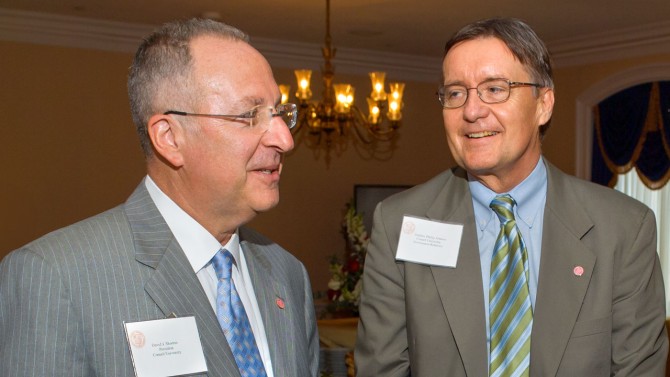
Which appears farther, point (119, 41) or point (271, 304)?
point (119, 41)

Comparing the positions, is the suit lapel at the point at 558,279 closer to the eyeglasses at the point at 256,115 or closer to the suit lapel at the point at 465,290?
the suit lapel at the point at 465,290

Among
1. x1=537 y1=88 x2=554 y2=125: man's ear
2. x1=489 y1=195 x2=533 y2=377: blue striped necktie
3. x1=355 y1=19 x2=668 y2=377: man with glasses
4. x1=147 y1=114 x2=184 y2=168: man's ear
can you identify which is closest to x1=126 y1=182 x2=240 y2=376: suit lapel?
x1=147 y1=114 x2=184 y2=168: man's ear

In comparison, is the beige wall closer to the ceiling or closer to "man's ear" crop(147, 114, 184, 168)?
the ceiling

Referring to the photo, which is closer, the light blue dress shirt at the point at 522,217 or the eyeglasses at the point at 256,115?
the eyeglasses at the point at 256,115

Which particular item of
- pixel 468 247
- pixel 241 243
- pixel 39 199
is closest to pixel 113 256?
pixel 241 243

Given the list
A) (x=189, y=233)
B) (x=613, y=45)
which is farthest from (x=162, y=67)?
(x=613, y=45)

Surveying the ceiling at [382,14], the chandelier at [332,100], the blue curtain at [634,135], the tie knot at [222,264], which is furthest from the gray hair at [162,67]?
the blue curtain at [634,135]

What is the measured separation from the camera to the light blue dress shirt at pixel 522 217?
2213 mm

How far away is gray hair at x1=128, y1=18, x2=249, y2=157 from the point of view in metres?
1.74

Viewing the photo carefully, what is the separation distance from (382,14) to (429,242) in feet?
18.9

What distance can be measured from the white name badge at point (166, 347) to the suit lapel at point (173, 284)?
0.02 meters

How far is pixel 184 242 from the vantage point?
1.76 metres

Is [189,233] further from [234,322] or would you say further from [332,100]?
[332,100]

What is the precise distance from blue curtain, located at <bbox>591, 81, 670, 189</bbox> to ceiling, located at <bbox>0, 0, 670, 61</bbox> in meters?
0.74
